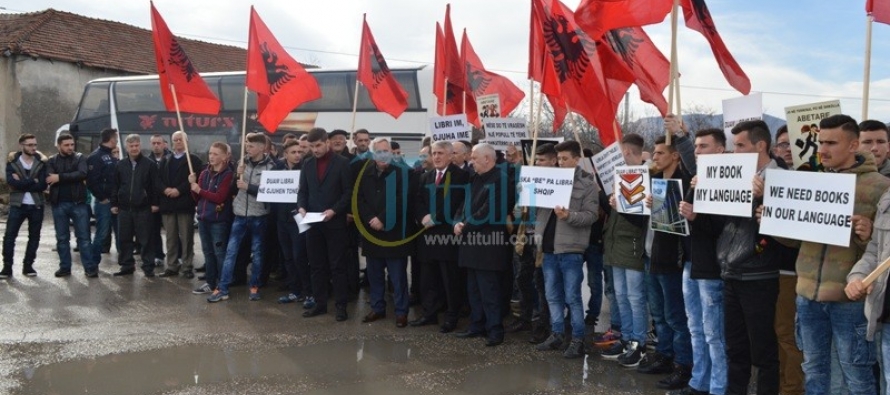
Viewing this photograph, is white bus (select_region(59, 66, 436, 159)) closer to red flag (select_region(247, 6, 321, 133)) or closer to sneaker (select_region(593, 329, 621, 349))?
red flag (select_region(247, 6, 321, 133))

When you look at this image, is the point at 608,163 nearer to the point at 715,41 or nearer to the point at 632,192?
the point at 632,192

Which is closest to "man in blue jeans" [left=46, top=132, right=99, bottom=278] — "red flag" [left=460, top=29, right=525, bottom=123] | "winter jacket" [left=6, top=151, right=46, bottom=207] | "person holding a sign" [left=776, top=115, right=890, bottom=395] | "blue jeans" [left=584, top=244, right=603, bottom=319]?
"winter jacket" [left=6, top=151, right=46, bottom=207]

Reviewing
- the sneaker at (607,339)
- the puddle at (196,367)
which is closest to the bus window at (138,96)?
the puddle at (196,367)

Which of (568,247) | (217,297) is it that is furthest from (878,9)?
(217,297)

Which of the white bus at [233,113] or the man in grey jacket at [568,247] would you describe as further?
the white bus at [233,113]

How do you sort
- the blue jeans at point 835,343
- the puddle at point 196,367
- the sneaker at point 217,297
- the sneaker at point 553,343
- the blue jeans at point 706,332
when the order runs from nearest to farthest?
1. the blue jeans at point 835,343
2. the blue jeans at point 706,332
3. the puddle at point 196,367
4. the sneaker at point 553,343
5. the sneaker at point 217,297

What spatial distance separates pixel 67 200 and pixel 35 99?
2451 centimetres

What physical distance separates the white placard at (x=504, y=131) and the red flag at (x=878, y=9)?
143 inches

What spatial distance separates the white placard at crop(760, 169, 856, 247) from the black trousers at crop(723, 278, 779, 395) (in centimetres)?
51

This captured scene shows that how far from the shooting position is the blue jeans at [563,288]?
6391mm

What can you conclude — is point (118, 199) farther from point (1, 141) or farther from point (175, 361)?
point (1, 141)

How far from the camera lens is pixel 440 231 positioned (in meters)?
7.38

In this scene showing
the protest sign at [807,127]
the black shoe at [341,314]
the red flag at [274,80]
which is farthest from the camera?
the red flag at [274,80]

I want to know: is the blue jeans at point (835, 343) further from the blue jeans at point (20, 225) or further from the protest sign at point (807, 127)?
the blue jeans at point (20, 225)
